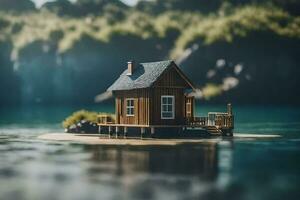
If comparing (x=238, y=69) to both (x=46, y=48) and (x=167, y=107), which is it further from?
(x=167, y=107)

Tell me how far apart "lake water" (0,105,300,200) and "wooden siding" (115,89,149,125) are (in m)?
8.14

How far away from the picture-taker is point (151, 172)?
105 feet

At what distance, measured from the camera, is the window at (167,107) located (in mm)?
55312

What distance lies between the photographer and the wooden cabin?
54969 millimetres

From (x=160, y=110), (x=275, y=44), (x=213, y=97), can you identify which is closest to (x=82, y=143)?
(x=160, y=110)

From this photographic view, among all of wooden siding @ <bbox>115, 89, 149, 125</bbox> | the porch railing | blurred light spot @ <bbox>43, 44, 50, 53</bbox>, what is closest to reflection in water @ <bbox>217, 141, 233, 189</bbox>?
the porch railing

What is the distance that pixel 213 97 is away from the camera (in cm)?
16362

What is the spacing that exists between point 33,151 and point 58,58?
148 meters

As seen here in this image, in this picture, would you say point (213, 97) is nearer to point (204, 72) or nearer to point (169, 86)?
point (204, 72)

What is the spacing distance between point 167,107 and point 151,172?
2369 centimetres

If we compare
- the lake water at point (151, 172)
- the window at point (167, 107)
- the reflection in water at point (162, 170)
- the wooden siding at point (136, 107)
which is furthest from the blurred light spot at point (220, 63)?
the reflection in water at point (162, 170)

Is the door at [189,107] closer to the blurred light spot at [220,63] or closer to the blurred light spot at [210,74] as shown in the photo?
the blurred light spot at [210,74]

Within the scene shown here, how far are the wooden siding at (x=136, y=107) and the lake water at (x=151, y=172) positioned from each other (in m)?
8.14

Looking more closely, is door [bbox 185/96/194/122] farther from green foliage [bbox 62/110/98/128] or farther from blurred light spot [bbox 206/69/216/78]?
blurred light spot [bbox 206/69/216/78]
